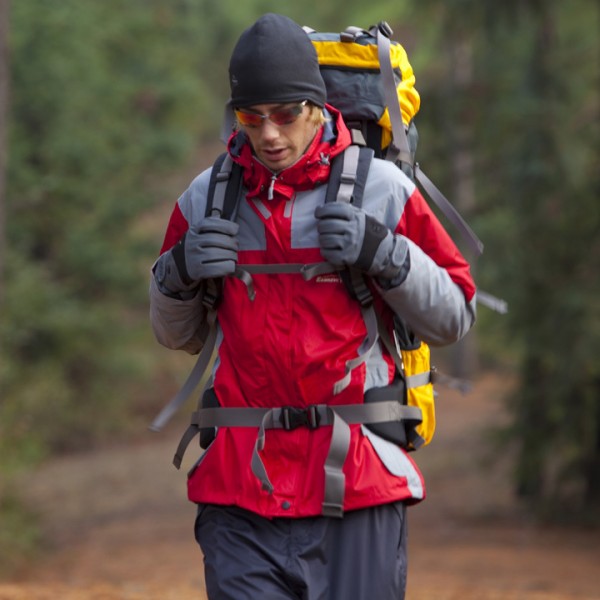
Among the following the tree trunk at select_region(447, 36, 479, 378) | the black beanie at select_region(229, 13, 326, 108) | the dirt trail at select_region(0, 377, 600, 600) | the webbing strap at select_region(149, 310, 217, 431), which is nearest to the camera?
the black beanie at select_region(229, 13, 326, 108)

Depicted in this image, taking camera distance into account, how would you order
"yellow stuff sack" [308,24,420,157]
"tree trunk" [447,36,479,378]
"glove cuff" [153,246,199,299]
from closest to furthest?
"glove cuff" [153,246,199,299], "yellow stuff sack" [308,24,420,157], "tree trunk" [447,36,479,378]

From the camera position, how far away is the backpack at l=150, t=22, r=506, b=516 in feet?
10.8

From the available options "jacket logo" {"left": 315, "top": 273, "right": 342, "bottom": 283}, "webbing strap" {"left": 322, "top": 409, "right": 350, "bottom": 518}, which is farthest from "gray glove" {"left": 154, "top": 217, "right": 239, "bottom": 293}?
"webbing strap" {"left": 322, "top": 409, "right": 350, "bottom": 518}

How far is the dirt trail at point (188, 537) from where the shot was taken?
1173 cm

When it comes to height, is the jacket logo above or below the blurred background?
below

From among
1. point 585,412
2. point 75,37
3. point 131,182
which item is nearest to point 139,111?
point 131,182

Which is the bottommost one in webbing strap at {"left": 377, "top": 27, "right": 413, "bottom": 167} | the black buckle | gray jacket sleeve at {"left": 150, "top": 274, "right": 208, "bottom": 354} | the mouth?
the black buckle

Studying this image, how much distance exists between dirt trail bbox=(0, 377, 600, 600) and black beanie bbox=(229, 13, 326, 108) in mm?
5365

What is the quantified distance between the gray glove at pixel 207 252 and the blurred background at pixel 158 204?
32.1ft

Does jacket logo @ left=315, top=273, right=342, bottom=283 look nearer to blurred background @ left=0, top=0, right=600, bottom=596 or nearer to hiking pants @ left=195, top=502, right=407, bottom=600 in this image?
hiking pants @ left=195, top=502, right=407, bottom=600

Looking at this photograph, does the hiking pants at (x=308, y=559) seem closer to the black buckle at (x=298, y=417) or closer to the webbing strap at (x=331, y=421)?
the webbing strap at (x=331, y=421)

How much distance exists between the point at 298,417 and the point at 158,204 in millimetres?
21247

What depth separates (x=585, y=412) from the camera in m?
14.4

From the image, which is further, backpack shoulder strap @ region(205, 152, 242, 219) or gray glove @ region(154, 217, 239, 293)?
backpack shoulder strap @ region(205, 152, 242, 219)
